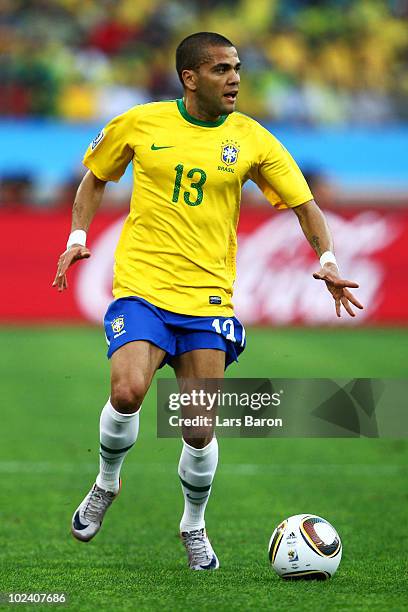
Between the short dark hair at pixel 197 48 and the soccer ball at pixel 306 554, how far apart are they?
224 cm

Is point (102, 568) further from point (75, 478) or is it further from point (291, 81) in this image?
point (291, 81)

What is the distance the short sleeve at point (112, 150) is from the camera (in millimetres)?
5910

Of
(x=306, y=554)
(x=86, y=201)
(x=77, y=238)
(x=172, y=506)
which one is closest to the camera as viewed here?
(x=306, y=554)

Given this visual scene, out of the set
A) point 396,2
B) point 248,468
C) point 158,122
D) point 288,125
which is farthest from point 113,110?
point 158,122

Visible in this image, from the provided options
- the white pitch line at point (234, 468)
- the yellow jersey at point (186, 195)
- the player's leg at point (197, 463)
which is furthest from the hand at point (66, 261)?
the white pitch line at point (234, 468)

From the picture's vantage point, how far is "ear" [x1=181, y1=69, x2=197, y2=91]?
577 cm

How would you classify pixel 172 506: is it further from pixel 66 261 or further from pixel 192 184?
pixel 192 184

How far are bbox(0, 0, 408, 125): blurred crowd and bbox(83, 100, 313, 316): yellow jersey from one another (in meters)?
15.5

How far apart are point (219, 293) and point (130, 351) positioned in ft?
1.83

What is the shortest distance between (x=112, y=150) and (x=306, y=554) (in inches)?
85.0

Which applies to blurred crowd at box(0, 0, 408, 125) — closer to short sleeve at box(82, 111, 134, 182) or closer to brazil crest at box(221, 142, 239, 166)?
short sleeve at box(82, 111, 134, 182)

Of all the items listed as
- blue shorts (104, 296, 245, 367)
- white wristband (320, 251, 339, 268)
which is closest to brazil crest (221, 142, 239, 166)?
white wristband (320, 251, 339, 268)

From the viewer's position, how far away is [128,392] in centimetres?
555

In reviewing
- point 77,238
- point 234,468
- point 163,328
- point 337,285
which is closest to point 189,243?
point 163,328
